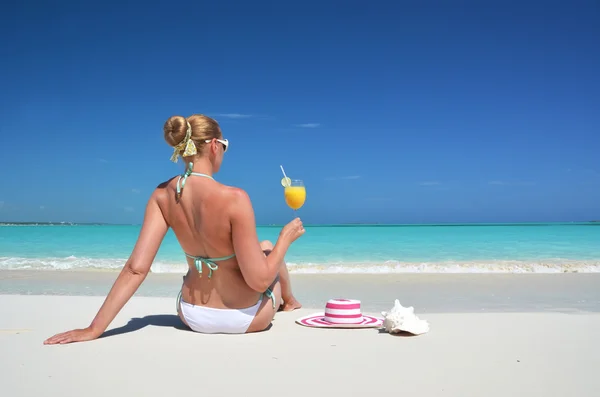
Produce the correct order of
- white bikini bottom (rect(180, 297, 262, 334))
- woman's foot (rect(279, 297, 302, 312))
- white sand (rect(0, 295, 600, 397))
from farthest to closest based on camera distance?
1. woman's foot (rect(279, 297, 302, 312))
2. white bikini bottom (rect(180, 297, 262, 334))
3. white sand (rect(0, 295, 600, 397))

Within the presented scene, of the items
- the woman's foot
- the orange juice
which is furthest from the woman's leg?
the orange juice

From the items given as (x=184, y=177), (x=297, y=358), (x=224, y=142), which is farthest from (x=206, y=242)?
(x=297, y=358)

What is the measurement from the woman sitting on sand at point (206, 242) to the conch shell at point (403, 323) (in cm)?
93

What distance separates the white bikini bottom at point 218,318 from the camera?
3.64 metres

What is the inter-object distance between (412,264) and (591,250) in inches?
283

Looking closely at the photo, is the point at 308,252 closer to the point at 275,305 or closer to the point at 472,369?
the point at 275,305

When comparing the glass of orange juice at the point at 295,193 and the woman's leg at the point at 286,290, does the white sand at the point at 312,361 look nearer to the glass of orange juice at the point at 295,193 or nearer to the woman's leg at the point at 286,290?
the woman's leg at the point at 286,290

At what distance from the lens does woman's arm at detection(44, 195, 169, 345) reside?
3.36 meters

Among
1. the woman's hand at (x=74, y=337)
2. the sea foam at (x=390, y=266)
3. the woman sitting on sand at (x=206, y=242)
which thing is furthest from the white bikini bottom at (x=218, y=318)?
the sea foam at (x=390, y=266)

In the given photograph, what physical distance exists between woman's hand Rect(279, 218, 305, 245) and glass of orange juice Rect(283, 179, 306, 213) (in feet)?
1.03

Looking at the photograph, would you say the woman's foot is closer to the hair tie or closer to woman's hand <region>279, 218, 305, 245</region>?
woman's hand <region>279, 218, 305, 245</region>

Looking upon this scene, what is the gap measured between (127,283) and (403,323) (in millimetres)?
1937

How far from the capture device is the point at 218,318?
365 centimetres

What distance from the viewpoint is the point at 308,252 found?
55.4 ft
